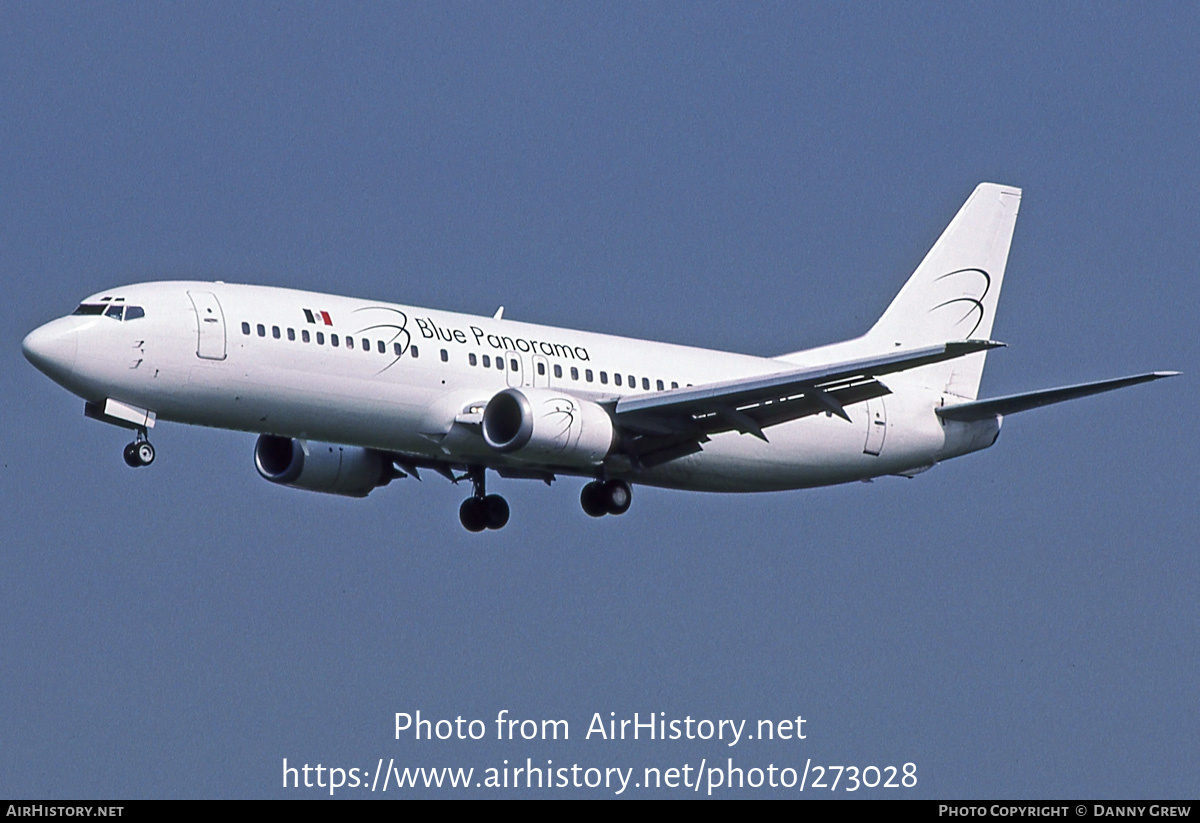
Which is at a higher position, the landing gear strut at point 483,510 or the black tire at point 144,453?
the landing gear strut at point 483,510

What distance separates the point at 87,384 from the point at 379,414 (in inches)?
223

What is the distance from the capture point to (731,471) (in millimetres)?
45281

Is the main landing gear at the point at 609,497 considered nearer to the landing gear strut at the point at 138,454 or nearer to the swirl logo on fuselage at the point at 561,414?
the swirl logo on fuselage at the point at 561,414

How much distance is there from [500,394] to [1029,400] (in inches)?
460

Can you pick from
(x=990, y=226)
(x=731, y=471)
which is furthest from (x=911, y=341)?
(x=731, y=471)

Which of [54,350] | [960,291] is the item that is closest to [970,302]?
[960,291]

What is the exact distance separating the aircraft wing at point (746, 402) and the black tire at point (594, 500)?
4.14 feet

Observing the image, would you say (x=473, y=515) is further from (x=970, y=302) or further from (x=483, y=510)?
(x=970, y=302)

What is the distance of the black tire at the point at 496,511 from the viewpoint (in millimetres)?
45844

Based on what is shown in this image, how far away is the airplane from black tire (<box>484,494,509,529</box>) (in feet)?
0.17

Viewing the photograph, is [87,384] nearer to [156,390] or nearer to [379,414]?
[156,390]

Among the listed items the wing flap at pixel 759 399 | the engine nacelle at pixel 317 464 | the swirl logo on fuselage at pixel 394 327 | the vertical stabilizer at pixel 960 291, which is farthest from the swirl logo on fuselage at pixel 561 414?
the vertical stabilizer at pixel 960 291

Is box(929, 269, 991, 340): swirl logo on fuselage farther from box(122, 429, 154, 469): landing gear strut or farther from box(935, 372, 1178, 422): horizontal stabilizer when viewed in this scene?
box(122, 429, 154, 469): landing gear strut

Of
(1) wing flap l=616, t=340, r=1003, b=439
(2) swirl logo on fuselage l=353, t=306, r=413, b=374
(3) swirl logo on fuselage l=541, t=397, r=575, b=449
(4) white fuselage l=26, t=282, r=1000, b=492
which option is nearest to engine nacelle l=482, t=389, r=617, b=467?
(3) swirl logo on fuselage l=541, t=397, r=575, b=449
